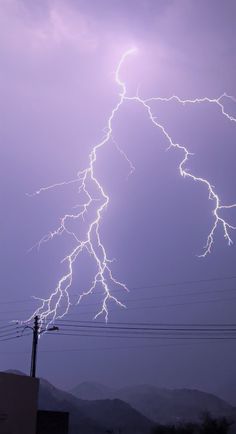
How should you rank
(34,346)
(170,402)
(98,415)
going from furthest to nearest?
(170,402)
(98,415)
(34,346)

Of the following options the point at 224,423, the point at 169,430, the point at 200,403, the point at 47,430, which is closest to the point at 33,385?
the point at 47,430

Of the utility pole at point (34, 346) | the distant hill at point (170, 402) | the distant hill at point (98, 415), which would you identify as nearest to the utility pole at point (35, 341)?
the utility pole at point (34, 346)

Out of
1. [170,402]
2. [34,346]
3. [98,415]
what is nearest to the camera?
[34,346]

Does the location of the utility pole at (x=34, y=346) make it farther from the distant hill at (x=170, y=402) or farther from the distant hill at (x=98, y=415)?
the distant hill at (x=170, y=402)

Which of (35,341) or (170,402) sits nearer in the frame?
(35,341)

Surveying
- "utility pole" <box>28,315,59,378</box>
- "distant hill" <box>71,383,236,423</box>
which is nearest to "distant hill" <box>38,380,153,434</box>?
"distant hill" <box>71,383,236,423</box>

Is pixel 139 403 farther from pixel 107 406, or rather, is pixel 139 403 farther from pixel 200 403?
pixel 107 406

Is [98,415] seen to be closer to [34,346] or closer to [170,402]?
[170,402]

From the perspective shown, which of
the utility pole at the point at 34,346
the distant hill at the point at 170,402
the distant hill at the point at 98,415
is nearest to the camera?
the utility pole at the point at 34,346

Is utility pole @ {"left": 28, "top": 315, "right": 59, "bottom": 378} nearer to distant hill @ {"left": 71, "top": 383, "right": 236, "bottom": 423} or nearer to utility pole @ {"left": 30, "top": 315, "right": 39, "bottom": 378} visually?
utility pole @ {"left": 30, "top": 315, "right": 39, "bottom": 378}

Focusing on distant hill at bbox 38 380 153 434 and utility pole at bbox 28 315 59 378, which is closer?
utility pole at bbox 28 315 59 378

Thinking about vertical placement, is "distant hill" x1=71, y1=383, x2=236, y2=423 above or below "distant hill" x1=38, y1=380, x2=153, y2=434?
above

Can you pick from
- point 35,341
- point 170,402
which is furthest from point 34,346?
point 170,402

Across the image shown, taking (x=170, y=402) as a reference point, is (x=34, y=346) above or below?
below
